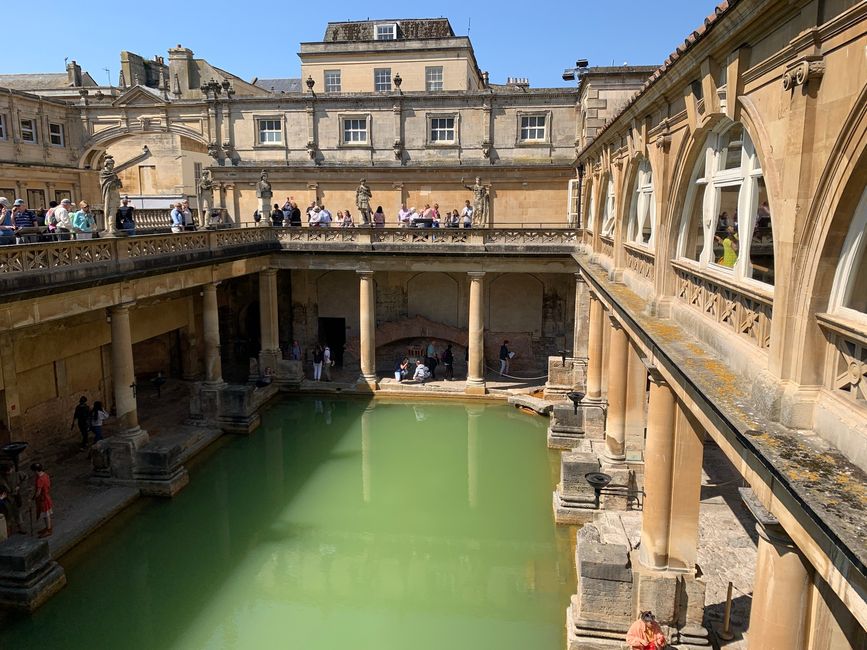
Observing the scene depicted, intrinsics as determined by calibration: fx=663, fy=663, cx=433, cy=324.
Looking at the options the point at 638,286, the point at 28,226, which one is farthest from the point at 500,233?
the point at 28,226

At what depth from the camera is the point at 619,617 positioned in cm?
1022

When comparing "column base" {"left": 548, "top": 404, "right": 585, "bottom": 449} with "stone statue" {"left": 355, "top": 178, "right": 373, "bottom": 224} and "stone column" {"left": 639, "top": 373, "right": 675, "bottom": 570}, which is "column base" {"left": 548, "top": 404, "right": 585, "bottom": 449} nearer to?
"stone column" {"left": 639, "top": 373, "right": 675, "bottom": 570}

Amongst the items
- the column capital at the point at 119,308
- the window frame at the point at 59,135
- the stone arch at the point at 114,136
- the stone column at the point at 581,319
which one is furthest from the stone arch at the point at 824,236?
the window frame at the point at 59,135

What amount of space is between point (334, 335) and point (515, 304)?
8.68m

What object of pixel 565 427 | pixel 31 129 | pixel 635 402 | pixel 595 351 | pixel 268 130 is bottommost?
pixel 565 427

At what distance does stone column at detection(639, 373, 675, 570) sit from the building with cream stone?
0.05 m

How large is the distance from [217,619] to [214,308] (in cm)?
1240

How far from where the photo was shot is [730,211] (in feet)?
23.7

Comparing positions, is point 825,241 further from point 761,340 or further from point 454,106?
point 454,106

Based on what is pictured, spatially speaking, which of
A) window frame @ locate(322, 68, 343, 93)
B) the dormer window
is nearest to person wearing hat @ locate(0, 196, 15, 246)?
window frame @ locate(322, 68, 343, 93)

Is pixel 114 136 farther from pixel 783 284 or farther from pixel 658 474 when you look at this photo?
pixel 783 284

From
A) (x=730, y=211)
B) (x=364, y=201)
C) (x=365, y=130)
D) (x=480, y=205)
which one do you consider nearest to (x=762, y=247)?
(x=730, y=211)

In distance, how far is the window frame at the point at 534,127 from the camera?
92.7 ft

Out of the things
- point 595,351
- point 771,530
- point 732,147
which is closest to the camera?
point 771,530
